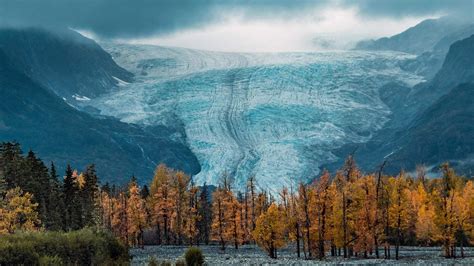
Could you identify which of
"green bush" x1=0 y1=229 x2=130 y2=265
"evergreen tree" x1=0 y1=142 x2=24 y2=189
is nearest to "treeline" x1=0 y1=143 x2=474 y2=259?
"evergreen tree" x1=0 y1=142 x2=24 y2=189

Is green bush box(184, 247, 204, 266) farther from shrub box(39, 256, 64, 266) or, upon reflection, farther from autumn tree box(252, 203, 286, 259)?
autumn tree box(252, 203, 286, 259)

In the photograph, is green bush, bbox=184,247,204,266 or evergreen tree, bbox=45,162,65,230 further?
evergreen tree, bbox=45,162,65,230

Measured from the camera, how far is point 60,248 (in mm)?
41281

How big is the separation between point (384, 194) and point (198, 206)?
147 ft

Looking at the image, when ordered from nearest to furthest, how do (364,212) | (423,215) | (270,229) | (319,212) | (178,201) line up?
(364,212), (319,212), (270,229), (423,215), (178,201)

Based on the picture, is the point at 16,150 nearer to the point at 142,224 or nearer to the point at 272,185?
the point at 142,224

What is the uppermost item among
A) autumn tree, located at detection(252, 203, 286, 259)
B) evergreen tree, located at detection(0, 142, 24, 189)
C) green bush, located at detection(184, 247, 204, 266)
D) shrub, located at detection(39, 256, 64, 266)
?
evergreen tree, located at detection(0, 142, 24, 189)

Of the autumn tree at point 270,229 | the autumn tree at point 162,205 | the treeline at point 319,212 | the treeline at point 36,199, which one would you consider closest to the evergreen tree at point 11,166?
the treeline at point 36,199

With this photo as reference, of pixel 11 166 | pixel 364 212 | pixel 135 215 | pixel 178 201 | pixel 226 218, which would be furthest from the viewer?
pixel 178 201

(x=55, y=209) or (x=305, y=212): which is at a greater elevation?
(x=55, y=209)

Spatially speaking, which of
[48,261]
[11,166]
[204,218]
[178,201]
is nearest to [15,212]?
[11,166]

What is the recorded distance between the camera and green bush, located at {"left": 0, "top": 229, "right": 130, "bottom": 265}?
36.8 meters

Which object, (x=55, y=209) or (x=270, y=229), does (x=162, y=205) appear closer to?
(x=55, y=209)

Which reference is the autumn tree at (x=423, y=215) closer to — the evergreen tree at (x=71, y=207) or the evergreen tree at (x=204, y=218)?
the evergreen tree at (x=204, y=218)
